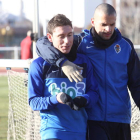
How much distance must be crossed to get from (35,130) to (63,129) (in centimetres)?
186

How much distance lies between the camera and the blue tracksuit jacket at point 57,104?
301 cm

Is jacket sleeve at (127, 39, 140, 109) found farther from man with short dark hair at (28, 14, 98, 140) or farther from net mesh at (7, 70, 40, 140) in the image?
net mesh at (7, 70, 40, 140)

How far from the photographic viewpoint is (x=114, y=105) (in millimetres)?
3367

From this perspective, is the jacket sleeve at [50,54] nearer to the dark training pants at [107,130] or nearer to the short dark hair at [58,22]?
the short dark hair at [58,22]

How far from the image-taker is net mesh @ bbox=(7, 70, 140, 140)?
4.78 m

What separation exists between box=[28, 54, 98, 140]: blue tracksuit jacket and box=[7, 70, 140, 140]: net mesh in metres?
1.62

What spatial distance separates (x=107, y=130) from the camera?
11.0 ft

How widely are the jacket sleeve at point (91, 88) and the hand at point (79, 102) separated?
13cm

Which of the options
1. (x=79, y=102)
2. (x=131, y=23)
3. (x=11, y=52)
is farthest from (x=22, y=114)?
(x=131, y=23)

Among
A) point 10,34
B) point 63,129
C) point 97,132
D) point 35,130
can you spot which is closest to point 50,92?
point 63,129

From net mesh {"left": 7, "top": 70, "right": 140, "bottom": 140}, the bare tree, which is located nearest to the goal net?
net mesh {"left": 7, "top": 70, "right": 140, "bottom": 140}

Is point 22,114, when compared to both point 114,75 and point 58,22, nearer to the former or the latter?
point 114,75

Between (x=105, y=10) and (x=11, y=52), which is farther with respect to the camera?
(x=11, y=52)

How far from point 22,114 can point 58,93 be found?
2.06 meters
